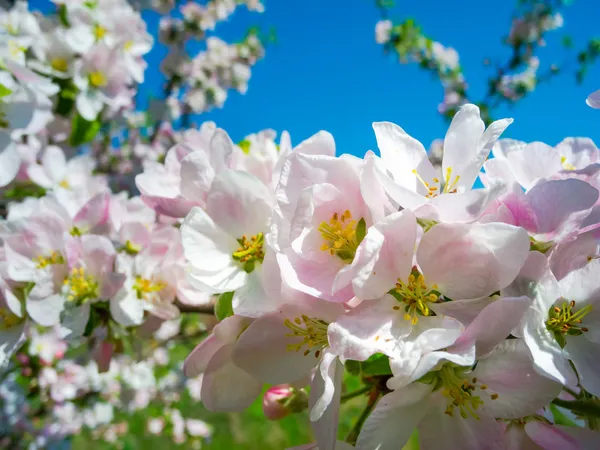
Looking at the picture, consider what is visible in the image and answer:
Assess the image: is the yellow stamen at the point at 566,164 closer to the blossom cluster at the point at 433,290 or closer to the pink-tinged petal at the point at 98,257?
the blossom cluster at the point at 433,290

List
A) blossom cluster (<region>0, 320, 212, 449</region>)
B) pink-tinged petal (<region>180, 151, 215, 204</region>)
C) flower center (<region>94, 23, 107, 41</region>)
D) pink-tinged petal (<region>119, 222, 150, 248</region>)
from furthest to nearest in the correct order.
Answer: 1. blossom cluster (<region>0, 320, 212, 449</region>)
2. flower center (<region>94, 23, 107, 41</region>)
3. pink-tinged petal (<region>119, 222, 150, 248</region>)
4. pink-tinged petal (<region>180, 151, 215, 204</region>)

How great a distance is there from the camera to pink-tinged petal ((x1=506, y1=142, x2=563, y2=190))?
2.37 feet

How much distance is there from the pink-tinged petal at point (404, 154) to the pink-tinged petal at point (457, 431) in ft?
0.94

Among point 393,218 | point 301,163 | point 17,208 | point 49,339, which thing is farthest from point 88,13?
point 49,339

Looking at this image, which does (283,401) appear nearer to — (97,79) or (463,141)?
(463,141)

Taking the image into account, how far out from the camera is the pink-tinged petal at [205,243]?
776 millimetres

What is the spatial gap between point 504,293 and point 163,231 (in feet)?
2.41

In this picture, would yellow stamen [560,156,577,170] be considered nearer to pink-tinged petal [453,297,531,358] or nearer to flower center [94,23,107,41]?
pink-tinged petal [453,297,531,358]

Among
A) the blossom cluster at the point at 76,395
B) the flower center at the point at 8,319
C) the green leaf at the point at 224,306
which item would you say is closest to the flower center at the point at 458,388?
the green leaf at the point at 224,306

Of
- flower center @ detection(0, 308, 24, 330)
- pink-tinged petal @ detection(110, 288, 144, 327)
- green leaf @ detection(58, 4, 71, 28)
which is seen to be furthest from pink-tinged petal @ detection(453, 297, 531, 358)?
green leaf @ detection(58, 4, 71, 28)

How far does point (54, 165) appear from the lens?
168 centimetres

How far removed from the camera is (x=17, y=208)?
3.65ft

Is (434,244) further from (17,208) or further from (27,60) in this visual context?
(27,60)

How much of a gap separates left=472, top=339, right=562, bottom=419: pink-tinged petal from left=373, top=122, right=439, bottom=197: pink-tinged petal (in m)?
0.23
